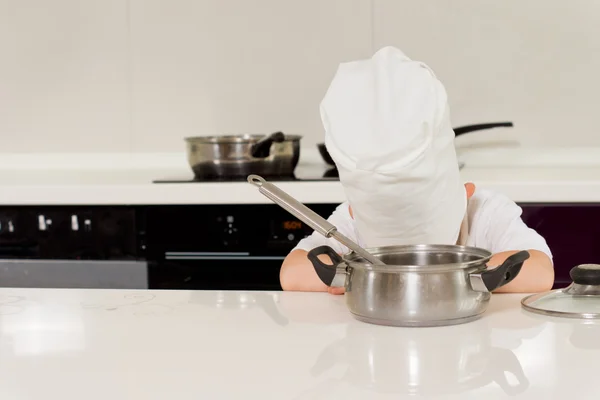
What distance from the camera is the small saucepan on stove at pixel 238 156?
221 cm

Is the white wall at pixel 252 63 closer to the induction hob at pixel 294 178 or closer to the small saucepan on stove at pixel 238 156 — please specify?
the induction hob at pixel 294 178

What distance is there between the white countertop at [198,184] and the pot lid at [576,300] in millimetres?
977

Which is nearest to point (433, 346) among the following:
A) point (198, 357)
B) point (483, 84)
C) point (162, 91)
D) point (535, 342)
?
point (535, 342)

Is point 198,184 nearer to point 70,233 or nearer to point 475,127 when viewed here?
point 70,233

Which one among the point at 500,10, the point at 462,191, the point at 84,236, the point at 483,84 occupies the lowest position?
the point at 84,236

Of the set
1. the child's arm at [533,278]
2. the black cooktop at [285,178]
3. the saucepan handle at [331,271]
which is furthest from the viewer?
the black cooktop at [285,178]

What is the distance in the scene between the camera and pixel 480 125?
2.47 metres

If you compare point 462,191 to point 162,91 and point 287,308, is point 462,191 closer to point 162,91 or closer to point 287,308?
point 287,308

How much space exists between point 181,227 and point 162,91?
2.10 feet

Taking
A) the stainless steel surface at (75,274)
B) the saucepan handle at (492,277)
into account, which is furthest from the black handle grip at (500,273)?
the stainless steel surface at (75,274)

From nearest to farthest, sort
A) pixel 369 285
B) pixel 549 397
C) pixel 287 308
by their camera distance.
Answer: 1. pixel 549 397
2. pixel 369 285
3. pixel 287 308

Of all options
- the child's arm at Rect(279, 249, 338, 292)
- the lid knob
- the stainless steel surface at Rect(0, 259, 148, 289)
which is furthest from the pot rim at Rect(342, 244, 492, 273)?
the stainless steel surface at Rect(0, 259, 148, 289)

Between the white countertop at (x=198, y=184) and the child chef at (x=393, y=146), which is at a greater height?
the child chef at (x=393, y=146)

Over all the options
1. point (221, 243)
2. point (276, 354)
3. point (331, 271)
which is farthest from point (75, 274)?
point (276, 354)
